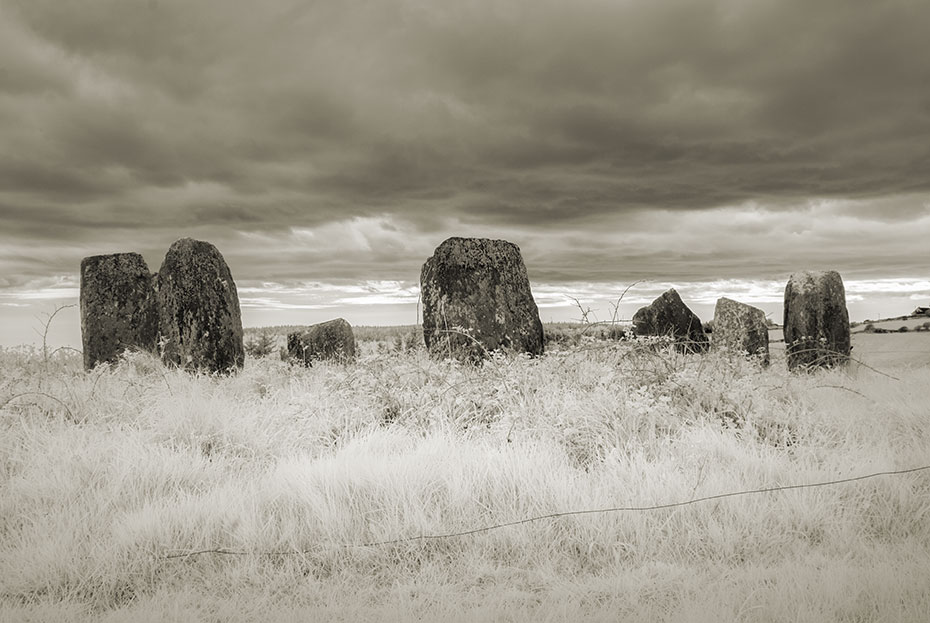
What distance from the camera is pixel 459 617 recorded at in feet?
8.91

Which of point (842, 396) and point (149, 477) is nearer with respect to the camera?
point (149, 477)

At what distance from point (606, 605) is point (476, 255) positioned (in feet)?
24.7

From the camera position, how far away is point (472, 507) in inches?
152

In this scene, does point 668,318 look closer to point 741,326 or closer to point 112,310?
point 741,326

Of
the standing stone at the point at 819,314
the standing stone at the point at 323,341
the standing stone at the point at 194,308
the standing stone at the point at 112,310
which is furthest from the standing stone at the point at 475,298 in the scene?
the standing stone at the point at 112,310

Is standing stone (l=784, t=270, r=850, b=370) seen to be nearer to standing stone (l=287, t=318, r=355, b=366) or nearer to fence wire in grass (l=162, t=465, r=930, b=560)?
standing stone (l=287, t=318, r=355, b=366)

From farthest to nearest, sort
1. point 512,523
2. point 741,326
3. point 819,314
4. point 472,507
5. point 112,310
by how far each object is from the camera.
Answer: point 741,326 → point 112,310 → point 819,314 → point 472,507 → point 512,523

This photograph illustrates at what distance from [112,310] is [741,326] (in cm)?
1140

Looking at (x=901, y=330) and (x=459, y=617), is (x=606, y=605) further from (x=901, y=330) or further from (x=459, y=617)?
(x=901, y=330)

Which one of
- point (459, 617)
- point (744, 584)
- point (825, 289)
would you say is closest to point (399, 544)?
point (459, 617)

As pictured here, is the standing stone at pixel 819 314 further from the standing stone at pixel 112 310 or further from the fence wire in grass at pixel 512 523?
the standing stone at pixel 112 310

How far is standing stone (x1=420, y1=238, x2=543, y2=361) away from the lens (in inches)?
388

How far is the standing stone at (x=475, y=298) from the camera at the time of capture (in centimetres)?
986

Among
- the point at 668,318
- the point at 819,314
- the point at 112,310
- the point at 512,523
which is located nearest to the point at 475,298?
the point at 668,318
